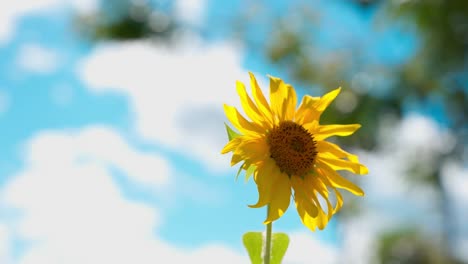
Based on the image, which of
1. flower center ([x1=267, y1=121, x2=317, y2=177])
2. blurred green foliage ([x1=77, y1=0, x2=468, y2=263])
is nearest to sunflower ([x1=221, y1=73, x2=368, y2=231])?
flower center ([x1=267, y1=121, x2=317, y2=177])

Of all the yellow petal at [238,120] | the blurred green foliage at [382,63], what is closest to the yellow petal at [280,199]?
the yellow petal at [238,120]

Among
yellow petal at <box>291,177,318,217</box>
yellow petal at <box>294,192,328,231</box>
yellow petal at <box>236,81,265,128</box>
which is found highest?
yellow petal at <box>236,81,265,128</box>

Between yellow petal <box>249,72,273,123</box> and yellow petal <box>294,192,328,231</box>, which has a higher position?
yellow petal <box>249,72,273,123</box>

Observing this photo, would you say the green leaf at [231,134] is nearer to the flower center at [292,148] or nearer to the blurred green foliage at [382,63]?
the flower center at [292,148]

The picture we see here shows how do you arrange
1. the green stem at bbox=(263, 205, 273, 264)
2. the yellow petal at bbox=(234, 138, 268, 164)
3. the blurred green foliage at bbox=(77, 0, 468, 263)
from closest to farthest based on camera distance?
the green stem at bbox=(263, 205, 273, 264) < the yellow petal at bbox=(234, 138, 268, 164) < the blurred green foliage at bbox=(77, 0, 468, 263)

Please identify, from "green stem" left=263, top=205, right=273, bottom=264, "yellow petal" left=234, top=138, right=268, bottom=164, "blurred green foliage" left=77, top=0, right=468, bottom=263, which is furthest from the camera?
"blurred green foliage" left=77, top=0, right=468, bottom=263

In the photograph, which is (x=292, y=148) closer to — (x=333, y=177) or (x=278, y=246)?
(x=333, y=177)

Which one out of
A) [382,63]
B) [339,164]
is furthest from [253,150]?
[382,63]

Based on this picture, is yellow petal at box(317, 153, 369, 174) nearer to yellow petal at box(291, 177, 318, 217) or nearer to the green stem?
yellow petal at box(291, 177, 318, 217)
